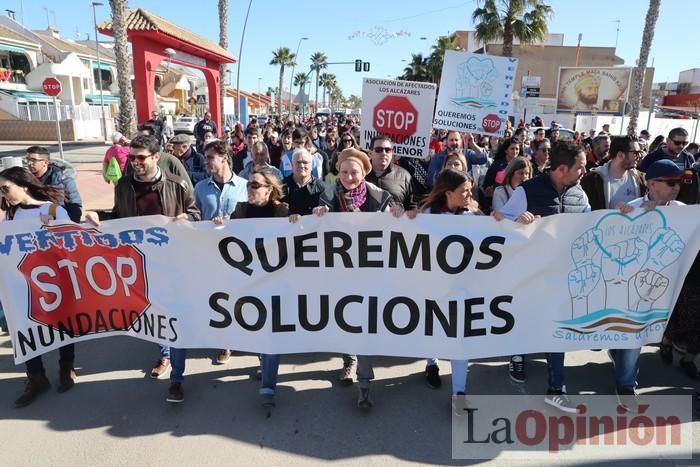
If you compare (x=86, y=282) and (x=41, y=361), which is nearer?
(x=86, y=282)

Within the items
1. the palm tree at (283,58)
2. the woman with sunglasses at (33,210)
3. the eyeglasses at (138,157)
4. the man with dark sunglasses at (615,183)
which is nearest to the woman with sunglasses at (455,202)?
the man with dark sunglasses at (615,183)

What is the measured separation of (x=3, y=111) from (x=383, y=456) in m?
36.1

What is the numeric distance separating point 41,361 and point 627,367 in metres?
4.11

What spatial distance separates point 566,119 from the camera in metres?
31.4

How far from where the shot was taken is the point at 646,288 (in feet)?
10.6

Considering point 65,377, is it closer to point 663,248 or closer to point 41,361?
point 41,361

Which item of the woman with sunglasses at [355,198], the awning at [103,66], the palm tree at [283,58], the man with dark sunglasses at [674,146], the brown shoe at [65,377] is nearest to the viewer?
the woman with sunglasses at [355,198]

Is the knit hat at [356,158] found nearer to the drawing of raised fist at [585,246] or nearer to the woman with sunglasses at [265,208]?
the woman with sunglasses at [265,208]

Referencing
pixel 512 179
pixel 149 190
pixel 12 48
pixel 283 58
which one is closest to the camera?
pixel 149 190

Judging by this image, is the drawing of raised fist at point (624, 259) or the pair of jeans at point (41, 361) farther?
the pair of jeans at point (41, 361)

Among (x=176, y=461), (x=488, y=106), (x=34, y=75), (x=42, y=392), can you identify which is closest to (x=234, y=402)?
(x=176, y=461)

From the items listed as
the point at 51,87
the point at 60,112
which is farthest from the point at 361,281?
the point at 60,112

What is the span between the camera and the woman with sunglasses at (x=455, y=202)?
3.25 metres

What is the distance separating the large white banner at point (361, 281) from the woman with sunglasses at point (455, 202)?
0.15 meters
